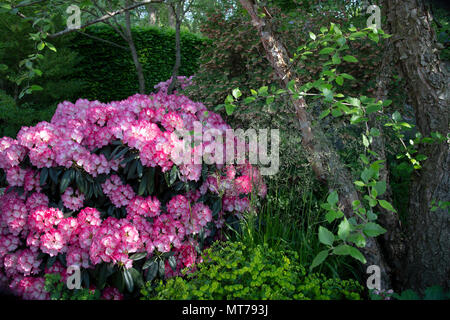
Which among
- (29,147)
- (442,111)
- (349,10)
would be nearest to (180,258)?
(29,147)

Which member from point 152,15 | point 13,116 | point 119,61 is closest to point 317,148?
point 13,116

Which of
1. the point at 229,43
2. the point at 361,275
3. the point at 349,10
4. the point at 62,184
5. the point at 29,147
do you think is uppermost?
the point at 349,10

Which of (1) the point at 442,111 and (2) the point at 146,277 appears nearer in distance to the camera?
(1) the point at 442,111

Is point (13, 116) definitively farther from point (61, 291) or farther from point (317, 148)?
point (317, 148)

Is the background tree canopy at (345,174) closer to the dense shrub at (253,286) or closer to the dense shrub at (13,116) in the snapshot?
the dense shrub at (253,286)

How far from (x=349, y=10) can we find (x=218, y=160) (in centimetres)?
281

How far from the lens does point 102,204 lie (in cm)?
236

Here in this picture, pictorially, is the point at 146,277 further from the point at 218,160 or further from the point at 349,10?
the point at 349,10

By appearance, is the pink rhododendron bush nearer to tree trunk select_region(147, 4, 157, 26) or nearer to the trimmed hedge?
the trimmed hedge

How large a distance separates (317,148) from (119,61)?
20.3 ft

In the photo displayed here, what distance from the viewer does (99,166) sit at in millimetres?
2254

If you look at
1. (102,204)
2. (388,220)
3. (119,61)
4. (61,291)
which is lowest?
(61,291)

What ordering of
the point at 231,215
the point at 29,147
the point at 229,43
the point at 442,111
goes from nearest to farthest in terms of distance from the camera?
the point at 442,111, the point at 29,147, the point at 231,215, the point at 229,43
